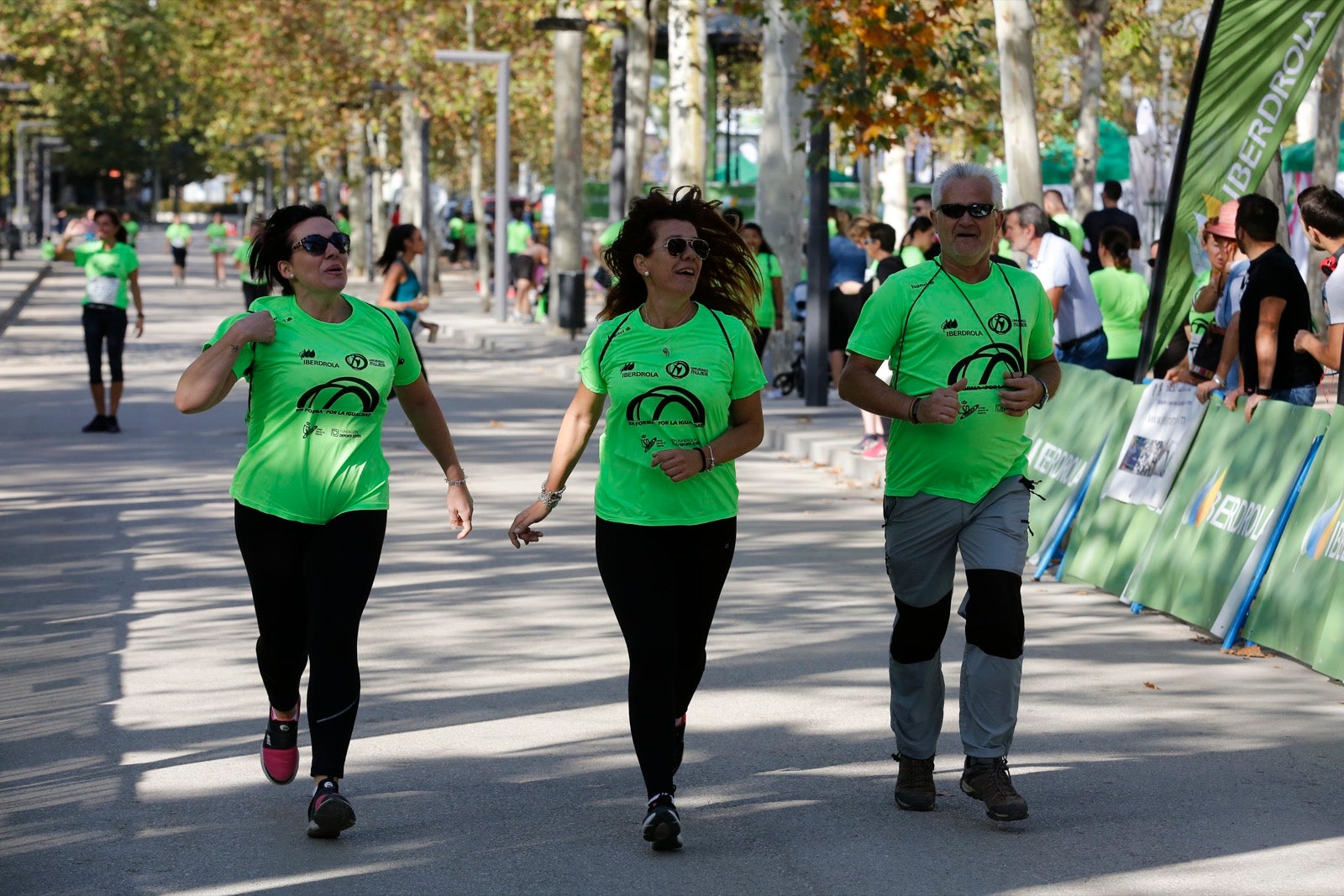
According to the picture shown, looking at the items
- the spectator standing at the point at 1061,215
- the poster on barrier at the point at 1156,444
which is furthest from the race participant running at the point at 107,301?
the poster on barrier at the point at 1156,444

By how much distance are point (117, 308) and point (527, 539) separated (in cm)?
1182

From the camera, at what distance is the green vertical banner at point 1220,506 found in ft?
28.2

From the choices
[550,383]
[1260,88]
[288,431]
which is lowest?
[550,383]

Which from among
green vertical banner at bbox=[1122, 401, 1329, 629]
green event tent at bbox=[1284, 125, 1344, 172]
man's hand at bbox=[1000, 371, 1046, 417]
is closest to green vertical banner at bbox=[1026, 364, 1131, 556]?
green vertical banner at bbox=[1122, 401, 1329, 629]

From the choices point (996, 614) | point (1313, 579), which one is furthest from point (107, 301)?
point (996, 614)

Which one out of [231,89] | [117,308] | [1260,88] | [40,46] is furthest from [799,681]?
[231,89]

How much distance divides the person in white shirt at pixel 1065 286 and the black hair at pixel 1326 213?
2804mm

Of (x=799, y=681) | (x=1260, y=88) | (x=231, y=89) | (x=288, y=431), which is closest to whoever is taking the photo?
(x=288, y=431)

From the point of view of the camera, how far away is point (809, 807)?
604 cm

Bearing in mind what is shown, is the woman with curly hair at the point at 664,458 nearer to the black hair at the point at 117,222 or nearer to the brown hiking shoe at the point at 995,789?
the brown hiking shoe at the point at 995,789

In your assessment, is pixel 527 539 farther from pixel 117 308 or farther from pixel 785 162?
pixel 785 162

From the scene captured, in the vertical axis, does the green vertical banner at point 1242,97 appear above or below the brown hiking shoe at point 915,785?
above

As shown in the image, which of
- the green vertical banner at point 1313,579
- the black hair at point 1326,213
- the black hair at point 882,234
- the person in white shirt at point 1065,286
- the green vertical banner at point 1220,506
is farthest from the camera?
the black hair at point 882,234

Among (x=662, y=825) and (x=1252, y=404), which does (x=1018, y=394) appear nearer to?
(x=662, y=825)
